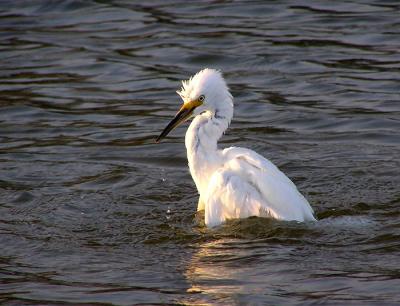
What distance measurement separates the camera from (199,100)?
9906 millimetres

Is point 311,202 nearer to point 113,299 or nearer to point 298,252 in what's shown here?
point 298,252

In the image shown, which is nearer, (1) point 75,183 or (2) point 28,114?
(1) point 75,183

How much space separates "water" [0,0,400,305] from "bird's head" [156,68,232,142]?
3.30 ft

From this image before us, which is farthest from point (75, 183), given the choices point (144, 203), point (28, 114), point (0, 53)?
point (0, 53)

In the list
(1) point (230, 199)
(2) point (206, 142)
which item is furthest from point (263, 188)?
(2) point (206, 142)

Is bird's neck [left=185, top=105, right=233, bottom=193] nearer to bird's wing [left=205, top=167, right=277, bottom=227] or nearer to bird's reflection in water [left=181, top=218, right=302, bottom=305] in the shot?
bird's wing [left=205, top=167, right=277, bottom=227]

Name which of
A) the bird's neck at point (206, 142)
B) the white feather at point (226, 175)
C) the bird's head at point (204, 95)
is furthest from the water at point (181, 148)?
the bird's head at point (204, 95)

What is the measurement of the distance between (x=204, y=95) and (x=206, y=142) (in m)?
0.43

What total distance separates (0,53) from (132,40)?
203cm

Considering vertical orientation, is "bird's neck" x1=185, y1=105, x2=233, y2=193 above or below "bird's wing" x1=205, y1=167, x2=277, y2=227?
above

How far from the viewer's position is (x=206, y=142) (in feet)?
32.6

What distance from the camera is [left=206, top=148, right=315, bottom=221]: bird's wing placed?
936cm

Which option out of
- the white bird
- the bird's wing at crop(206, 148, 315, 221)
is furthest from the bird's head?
the bird's wing at crop(206, 148, 315, 221)

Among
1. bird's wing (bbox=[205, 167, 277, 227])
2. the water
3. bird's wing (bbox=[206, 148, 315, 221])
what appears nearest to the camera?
the water
